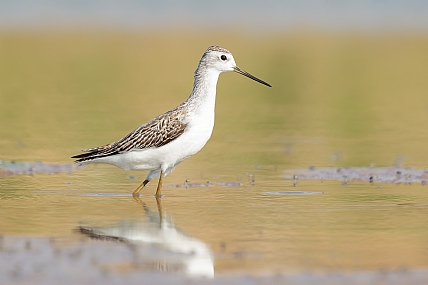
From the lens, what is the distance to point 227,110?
25984 mm

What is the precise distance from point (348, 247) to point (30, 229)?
370 centimetres

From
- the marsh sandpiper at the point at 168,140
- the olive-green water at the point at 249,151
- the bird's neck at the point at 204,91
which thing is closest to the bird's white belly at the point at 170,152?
the marsh sandpiper at the point at 168,140

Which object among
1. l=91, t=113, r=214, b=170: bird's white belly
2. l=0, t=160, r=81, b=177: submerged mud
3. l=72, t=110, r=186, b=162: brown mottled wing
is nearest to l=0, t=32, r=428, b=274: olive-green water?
l=0, t=160, r=81, b=177: submerged mud

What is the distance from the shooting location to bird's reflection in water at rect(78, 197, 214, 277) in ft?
30.3

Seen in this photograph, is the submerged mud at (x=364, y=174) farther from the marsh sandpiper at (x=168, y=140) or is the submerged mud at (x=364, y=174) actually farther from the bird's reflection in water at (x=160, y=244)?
the bird's reflection in water at (x=160, y=244)

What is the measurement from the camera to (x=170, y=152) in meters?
13.6

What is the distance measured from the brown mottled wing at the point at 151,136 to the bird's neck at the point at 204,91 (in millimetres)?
322

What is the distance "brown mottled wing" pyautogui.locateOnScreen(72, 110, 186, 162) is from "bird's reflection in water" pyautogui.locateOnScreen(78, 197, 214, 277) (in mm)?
1685

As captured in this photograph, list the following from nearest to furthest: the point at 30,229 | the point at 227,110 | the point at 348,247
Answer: the point at 348,247
the point at 30,229
the point at 227,110

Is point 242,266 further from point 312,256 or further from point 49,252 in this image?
point 49,252

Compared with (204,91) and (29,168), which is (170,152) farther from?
(29,168)

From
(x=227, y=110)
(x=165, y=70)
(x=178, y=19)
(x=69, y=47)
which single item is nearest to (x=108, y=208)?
(x=227, y=110)

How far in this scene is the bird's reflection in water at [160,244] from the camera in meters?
9.23

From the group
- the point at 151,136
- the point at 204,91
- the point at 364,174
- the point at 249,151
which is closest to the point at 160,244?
the point at 151,136
